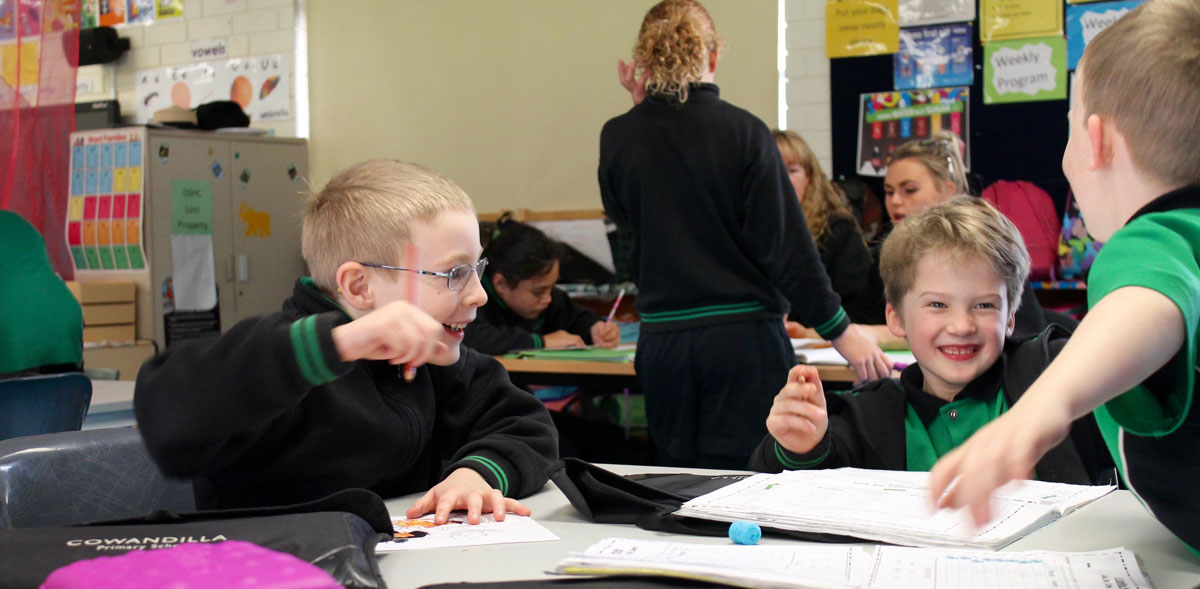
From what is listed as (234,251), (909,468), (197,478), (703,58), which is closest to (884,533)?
(909,468)

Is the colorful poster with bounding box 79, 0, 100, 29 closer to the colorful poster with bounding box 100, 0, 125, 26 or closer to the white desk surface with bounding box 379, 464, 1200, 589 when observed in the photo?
the colorful poster with bounding box 100, 0, 125, 26

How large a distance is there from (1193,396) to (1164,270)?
0.14m

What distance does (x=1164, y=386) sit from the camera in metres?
0.73

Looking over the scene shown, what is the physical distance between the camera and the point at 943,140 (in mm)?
3178

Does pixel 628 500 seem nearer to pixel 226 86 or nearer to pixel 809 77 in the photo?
pixel 809 77

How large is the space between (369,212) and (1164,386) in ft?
3.03

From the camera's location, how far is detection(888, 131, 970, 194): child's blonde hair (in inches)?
121

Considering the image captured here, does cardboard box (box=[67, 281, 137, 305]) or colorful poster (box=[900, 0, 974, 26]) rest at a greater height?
colorful poster (box=[900, 0, 974, 26])

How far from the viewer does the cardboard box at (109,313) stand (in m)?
4.72

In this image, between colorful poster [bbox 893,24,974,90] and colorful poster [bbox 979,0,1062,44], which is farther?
colorful poster [bbox 893,24,974,90]

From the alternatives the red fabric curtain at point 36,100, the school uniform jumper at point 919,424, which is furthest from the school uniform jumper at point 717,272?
the red fabric curtain at point 36,100

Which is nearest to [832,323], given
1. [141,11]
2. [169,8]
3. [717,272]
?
[717,272]

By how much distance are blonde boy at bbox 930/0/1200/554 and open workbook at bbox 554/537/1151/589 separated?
85mm

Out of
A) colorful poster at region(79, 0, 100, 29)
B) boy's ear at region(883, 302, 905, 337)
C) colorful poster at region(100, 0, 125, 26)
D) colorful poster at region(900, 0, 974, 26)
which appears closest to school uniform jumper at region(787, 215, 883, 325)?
colorful poster at region(900, 0, 974, 26)
